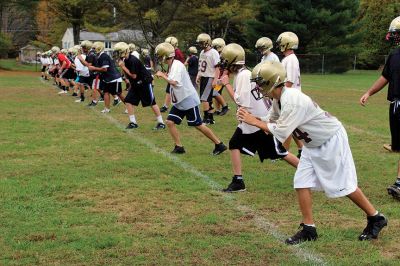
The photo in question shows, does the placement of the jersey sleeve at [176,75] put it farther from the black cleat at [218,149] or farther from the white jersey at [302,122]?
the white jersey at [302,122]

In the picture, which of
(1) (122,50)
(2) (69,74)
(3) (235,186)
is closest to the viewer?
(3) (235,186)

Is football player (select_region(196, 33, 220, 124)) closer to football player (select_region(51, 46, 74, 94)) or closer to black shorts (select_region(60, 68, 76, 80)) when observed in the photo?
football player (select_region(51, 46, 74, 94))

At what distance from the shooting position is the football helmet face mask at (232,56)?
6.95 meters

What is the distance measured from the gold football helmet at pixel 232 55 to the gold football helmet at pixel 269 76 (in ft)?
6.00

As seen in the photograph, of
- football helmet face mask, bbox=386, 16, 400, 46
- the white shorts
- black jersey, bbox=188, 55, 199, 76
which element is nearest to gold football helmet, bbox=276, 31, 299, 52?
football helmet face mask, bbox=386, 16, 400, 46

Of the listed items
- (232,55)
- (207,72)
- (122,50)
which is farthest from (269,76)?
(207,72)

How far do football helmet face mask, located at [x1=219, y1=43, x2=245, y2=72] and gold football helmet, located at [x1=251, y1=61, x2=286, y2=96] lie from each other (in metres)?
1.83

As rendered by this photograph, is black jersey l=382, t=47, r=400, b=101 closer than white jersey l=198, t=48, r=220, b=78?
Yes

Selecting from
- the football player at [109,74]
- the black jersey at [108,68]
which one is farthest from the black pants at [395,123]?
the black jersey at [108,68]

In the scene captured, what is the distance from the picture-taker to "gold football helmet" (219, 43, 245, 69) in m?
6.95

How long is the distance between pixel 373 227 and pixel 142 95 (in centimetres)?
814

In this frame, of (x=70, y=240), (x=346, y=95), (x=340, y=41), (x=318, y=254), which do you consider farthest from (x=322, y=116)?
(x=340, y=41)

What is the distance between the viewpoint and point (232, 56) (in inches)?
275

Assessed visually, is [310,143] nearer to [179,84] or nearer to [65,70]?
[179,84]
